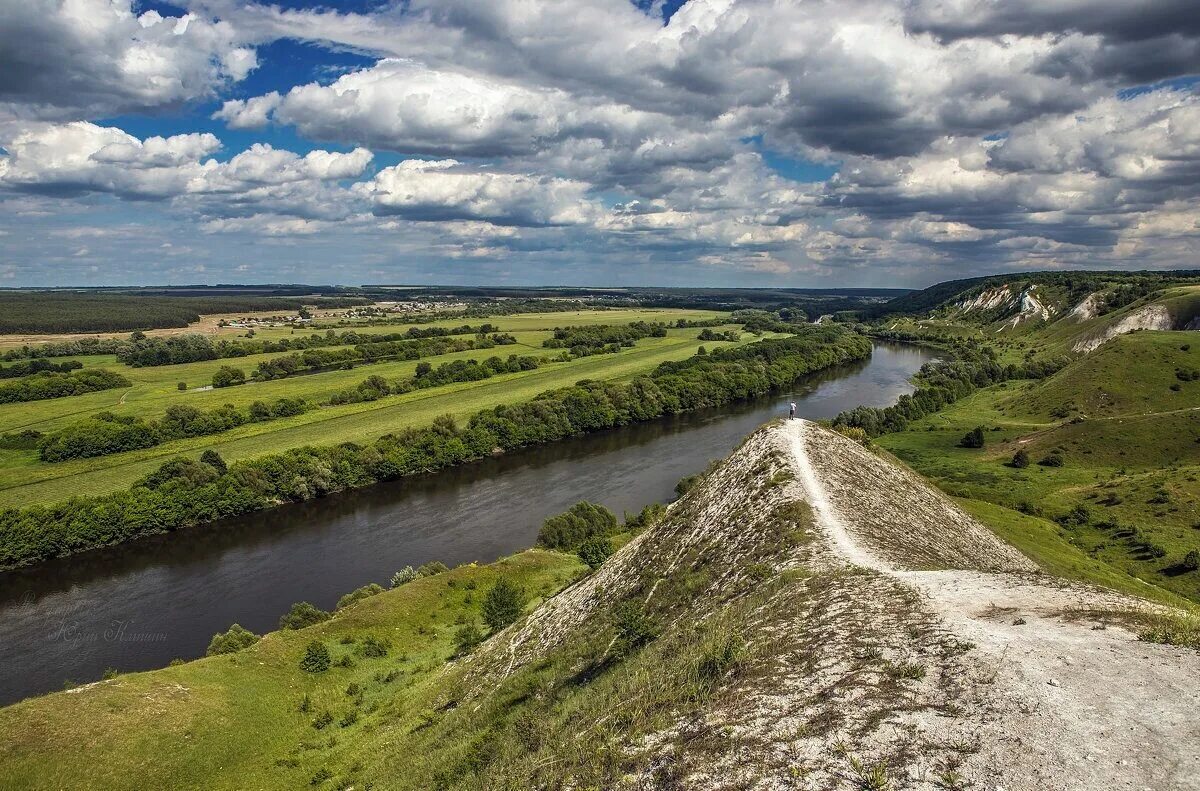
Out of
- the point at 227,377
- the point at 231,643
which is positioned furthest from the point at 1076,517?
the point at 227,377

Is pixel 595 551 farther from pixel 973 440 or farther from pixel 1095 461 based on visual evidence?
pixel 973 440

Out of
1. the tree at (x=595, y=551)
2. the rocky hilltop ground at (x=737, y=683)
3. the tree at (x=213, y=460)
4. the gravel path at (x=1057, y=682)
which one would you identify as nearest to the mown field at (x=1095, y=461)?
the rocky hilltop ground at (x=737, y=683)

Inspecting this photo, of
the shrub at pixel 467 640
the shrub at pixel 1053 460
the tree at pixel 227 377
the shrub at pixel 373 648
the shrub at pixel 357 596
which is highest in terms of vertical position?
the tree at pixel 227 377

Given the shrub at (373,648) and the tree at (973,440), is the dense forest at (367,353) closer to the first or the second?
the shrub at (373,648)

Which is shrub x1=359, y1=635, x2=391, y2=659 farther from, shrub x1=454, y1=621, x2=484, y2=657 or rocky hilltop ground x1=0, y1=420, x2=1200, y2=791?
shrub x1=454, y1=621, x2=484, y2=657

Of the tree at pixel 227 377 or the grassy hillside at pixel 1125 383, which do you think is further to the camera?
the tree at pixel 227 377

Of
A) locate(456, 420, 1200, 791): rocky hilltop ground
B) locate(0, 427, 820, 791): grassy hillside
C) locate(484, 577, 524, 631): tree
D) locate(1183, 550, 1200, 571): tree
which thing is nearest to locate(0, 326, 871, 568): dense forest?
locate(0, 427, 820, 791): grassy hillside

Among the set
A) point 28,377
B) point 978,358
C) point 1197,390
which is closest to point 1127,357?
point 1197,390
